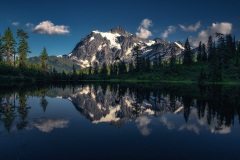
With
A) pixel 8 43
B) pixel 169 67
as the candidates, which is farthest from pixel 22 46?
pixel 169 67

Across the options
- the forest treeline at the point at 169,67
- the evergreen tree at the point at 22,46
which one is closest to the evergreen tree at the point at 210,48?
the forest treeline at the point at 169,67

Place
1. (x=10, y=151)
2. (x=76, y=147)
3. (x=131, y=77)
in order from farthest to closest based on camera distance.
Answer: (x=131, y=77), (x=76, y=147), (x=10, y=151)

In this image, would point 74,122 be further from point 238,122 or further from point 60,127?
point 238,122

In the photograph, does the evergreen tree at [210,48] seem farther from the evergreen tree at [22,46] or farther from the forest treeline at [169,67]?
the evergreen tree at [22,46]

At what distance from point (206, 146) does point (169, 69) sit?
11770 cm

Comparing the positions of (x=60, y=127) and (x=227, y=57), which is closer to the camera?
(x=60, y=127)

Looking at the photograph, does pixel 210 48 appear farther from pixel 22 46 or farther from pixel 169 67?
pixel 22 46

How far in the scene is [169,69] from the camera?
128125 millimetres

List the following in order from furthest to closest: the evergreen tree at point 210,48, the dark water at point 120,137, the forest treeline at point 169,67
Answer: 1. the evergreen tree at point 210,48
2. the forest treeline at point 169,67
3. the dark water at point 120,137

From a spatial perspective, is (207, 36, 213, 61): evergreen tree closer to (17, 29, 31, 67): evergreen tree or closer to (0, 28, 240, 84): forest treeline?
(0, 28, 240, 84): forest treeline

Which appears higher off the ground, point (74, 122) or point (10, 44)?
point (10, 44)

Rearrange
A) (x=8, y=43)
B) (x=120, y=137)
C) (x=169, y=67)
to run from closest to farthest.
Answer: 1. (x=120, y=137)
2. (x=8, y=43)
3. (x=169, y=67)

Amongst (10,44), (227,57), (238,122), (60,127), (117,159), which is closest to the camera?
(117,159)

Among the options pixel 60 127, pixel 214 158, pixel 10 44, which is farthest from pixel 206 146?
pixel 10 44
